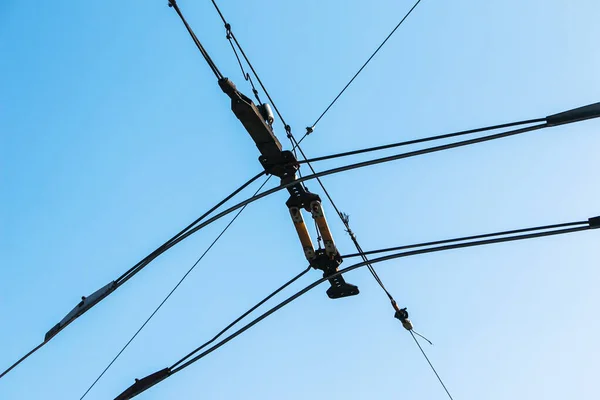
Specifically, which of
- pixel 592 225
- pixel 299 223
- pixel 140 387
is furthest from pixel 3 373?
pixel 592 225

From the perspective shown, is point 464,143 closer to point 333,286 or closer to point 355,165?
point 355,165

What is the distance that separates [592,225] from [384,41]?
386 centimetres

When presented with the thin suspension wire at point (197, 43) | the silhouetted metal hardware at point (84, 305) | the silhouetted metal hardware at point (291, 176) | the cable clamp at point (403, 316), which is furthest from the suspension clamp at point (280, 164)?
the cable clamp at point (403, 316)

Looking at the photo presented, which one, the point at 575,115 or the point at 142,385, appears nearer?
the point at 575,115

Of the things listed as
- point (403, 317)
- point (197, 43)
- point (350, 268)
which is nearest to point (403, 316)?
point (403, 317)

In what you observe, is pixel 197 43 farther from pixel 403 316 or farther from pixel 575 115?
pixel 403 316

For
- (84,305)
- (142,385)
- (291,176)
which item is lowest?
(142,385)

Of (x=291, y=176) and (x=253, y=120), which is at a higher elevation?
(x=253, y=120)

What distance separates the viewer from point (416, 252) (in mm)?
4527

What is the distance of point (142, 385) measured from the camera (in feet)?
16.4

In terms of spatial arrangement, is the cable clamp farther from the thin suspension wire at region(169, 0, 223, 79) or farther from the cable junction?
the thin suspension wire at region(169, 0, 223, 79)

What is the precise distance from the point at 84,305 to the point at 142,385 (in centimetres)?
93

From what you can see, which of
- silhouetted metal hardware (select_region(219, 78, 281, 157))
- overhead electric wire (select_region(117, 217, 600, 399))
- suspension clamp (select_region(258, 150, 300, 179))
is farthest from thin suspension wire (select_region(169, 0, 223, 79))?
overhead electric wire (select_region(117, 217, 600, 399))

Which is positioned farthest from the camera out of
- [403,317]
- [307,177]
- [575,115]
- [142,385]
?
[403,317]
